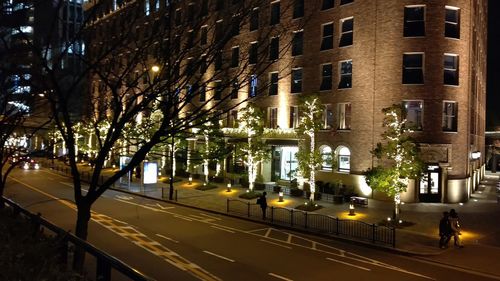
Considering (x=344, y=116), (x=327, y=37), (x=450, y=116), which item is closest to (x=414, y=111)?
(x=450, y=116)

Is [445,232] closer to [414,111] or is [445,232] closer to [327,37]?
[414,111]

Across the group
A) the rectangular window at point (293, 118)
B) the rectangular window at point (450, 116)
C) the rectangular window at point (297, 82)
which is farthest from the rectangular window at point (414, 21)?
the rectangular window at point (293, 118)

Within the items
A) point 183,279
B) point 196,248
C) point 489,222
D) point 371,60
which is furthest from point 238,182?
point 183,279

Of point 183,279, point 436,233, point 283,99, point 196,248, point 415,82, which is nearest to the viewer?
point 183,279

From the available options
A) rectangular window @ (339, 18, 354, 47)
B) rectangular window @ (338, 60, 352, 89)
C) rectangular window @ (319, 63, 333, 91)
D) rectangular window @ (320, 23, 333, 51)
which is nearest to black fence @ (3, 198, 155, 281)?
rectangular window @ (338, 60, 352, 89)

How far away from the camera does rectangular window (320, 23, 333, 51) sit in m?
38.3

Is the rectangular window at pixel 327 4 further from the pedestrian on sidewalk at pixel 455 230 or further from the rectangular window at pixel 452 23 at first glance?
the pedestrian on sidewalk at pixel 455 230

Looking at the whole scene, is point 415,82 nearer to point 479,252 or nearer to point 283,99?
point 283,99

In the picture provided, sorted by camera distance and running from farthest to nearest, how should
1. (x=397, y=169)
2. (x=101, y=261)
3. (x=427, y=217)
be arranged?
(x=427, y=217)
(x=397, y=169)
(x=101, y=261)

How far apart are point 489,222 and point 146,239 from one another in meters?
19.0

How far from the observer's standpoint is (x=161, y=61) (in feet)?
27.9

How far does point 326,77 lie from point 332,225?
17540mm

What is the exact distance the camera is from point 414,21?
1323 inches

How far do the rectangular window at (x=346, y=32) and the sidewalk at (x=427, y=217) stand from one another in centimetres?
1242
